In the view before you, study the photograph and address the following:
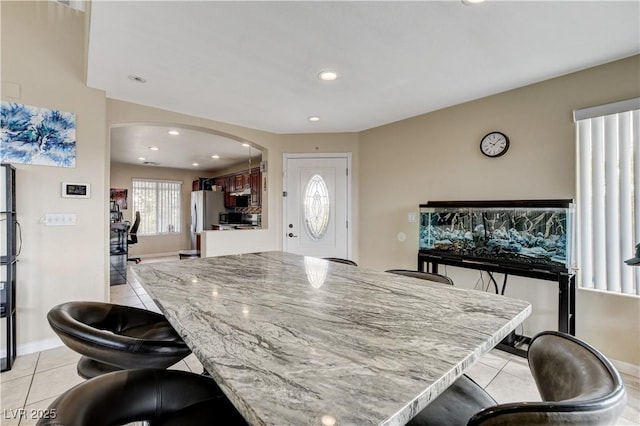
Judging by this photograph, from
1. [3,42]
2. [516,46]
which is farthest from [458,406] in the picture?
[3,42]

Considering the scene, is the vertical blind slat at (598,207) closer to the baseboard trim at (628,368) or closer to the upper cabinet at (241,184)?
the baseboard trim at (628,368)

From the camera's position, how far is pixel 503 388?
2.12 metres

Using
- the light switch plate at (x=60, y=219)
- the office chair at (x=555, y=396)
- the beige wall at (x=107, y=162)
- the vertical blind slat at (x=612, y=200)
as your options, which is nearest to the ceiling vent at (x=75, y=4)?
the beige wall at (x=107, y=162)

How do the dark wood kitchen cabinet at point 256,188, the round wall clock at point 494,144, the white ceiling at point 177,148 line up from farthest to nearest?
the dark wood kitchen cabinet at point 256,188 < the white ceiling at point 177,148 < the round wall clock at point 494,144

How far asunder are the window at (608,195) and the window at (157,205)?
337 inches

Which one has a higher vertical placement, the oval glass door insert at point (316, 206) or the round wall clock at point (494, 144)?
the round wall clock at point (494, 144)

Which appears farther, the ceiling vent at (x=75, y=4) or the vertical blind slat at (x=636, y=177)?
the ceiling vent at (x=75, y=4)

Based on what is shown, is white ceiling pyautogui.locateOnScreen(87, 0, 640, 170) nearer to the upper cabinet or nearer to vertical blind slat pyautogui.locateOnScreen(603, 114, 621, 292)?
vertical blind slat pyautogui.locateOnScreen(603, 114, 621, 292)

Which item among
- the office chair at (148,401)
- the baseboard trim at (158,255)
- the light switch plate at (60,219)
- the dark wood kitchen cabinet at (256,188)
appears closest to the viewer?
the office chair at (148,401)

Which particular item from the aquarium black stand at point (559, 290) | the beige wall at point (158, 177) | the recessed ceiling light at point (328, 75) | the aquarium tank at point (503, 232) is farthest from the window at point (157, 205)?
the aquarium black stand at point (559, 290)

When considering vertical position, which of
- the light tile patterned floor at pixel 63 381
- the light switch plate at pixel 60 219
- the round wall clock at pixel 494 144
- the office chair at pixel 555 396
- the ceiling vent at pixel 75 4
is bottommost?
the light tile patterned floor at pixel 63 381

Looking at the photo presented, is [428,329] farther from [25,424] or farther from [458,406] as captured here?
[25,424]

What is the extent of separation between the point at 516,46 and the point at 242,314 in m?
2.47

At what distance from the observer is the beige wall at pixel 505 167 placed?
2.35 meters
